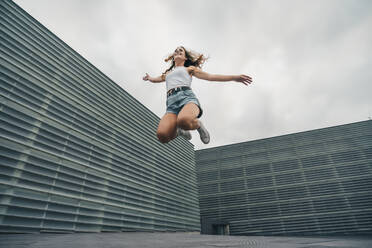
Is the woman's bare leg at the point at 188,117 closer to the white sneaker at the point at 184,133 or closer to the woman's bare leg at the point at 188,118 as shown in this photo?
the woman's bare leg at the point at 188,118

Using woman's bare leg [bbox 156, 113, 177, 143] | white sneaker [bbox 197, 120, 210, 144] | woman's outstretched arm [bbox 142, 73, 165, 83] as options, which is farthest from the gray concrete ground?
woman's outstretched arm [bbox 142, 73, 165, 83]

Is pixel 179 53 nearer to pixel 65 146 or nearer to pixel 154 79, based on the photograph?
pixel 154 79

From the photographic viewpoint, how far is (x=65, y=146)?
4.99 meters

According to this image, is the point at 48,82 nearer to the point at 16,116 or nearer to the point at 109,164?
the point at 16,116

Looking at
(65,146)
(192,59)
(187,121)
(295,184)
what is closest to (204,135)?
(187,121)

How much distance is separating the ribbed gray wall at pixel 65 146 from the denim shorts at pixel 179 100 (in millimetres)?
3385

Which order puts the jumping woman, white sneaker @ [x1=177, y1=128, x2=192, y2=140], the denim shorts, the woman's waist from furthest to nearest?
white sneaker @ [x1=177, y1=128, x2=192, y2=140] → the woman's waist → the denim shorts → the jumping woman

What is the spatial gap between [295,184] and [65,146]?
14.1 meters

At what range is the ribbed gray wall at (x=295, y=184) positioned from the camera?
12.1 metres

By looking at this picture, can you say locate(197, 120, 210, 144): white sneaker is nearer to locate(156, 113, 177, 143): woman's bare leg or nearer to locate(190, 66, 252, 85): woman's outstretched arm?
locate(156, 113, 177, 143): woman's bare leg

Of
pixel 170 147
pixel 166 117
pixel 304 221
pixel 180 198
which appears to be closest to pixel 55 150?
pixel 166 117

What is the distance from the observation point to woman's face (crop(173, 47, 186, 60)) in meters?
3.65

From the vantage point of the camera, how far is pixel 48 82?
16.6 ft

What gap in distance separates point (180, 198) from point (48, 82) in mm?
6852
